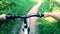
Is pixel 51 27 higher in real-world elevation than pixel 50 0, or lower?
lower

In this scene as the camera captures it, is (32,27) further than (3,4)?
No

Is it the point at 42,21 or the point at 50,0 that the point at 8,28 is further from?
the point at 50,0

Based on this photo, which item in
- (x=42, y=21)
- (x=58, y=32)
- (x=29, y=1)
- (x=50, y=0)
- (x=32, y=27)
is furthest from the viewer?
(x=29, y=1)

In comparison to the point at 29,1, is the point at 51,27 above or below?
below

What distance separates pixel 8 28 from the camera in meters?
5.58

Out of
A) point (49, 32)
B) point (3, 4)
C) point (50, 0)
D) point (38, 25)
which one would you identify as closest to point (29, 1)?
point (50, 0)

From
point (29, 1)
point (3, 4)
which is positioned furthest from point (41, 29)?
point (29, 1)

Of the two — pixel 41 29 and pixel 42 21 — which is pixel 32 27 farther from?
pixel 42 21

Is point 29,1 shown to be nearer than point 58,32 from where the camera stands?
No

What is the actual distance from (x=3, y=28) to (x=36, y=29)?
1001 millimetres

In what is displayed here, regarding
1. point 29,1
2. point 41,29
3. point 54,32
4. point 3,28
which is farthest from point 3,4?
point 29,1

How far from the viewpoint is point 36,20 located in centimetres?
635

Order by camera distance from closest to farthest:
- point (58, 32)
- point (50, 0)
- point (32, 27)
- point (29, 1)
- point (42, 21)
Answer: point (58, 32), point (32, 27), point (42, 21), point (50, 0), point (29, 1)

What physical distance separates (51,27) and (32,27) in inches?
22.2
